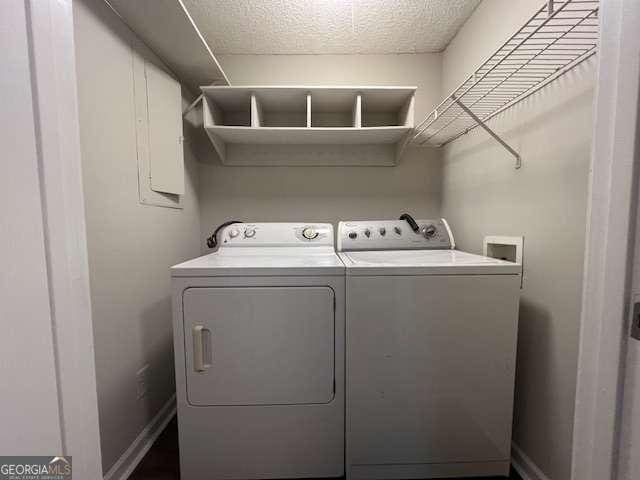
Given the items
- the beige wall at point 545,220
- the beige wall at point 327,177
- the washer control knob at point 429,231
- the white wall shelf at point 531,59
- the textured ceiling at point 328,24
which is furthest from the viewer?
the beige wall at point 327,177

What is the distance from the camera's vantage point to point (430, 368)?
115cm

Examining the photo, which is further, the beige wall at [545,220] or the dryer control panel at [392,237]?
the dryer control panel at [392,237]

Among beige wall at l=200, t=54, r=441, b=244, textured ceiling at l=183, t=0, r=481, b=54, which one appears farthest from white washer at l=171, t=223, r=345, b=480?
textured ceiling at l=183, t=0, r=481, b=54

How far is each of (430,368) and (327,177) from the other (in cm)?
→ 156

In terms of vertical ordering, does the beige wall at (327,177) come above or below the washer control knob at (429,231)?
above

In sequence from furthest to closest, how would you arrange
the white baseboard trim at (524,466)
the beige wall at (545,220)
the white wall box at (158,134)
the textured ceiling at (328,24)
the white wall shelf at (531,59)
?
the textured ceiling at (328,24) → the white wall box at (158,134) → the white baseboard trim at (524,466) → the beige wall at (545,220) → the white wall shelf at (531,59)

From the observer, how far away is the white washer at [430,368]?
1132 mm

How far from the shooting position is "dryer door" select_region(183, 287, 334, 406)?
1.12 m

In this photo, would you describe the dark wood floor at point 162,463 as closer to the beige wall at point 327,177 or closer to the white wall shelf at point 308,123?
the beige wall at point 327,177

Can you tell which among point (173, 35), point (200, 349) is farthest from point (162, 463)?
point (173, 35)

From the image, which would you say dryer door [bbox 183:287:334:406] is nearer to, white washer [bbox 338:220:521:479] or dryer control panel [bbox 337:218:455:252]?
white washer [bbox 338:220:521:479]

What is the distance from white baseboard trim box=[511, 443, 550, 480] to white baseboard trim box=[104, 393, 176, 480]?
1.87 metres
